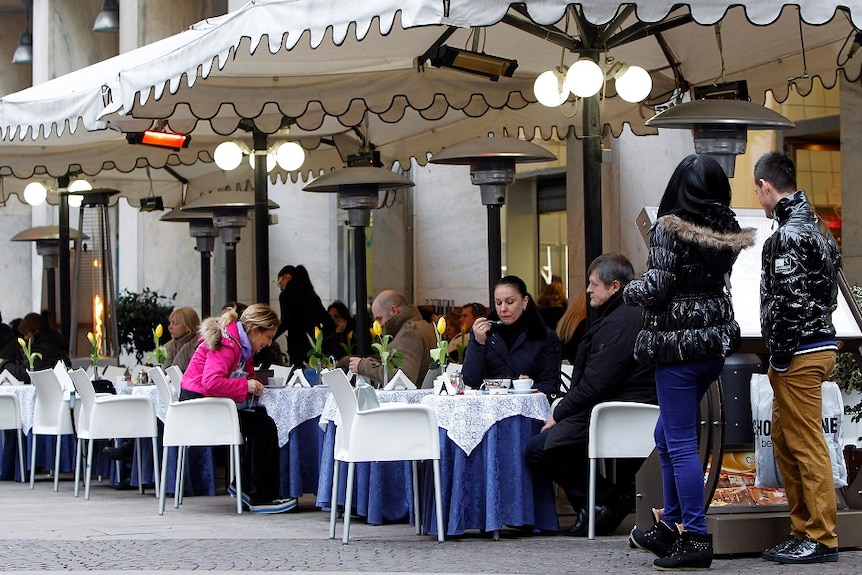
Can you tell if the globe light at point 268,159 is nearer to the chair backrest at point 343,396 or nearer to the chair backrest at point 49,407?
the chair backrest at point 49,407

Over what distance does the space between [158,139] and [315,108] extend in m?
1.41

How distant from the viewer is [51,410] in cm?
1210

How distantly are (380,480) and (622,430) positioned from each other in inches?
63.2

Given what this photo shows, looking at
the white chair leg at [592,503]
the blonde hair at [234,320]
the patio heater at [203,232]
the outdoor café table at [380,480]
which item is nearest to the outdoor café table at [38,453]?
the blonde hair at [234,320]

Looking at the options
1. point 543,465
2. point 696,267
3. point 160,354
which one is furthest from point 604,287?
point 160,354

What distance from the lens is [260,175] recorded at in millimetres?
13656

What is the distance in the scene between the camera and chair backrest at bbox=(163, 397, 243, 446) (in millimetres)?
9734

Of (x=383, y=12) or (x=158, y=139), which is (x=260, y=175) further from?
(x=383, y=12)

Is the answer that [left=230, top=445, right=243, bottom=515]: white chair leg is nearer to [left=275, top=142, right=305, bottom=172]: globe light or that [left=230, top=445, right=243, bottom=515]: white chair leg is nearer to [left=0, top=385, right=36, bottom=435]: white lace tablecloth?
[left=0, top=385, right=36, bottom=435]: white lace tablecloth

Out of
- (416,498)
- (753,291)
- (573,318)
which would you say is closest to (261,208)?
(573,318)

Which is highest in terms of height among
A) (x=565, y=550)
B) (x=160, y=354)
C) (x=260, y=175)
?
(x=260, y=175)

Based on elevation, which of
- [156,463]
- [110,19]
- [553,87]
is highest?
[110,19]

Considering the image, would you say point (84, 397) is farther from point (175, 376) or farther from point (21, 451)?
point (21, 451)

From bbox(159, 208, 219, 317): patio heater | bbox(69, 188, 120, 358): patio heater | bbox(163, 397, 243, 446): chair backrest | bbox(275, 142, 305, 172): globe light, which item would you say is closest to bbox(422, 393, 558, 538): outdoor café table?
bbox(163, 397, 243, 446): chair backrest
